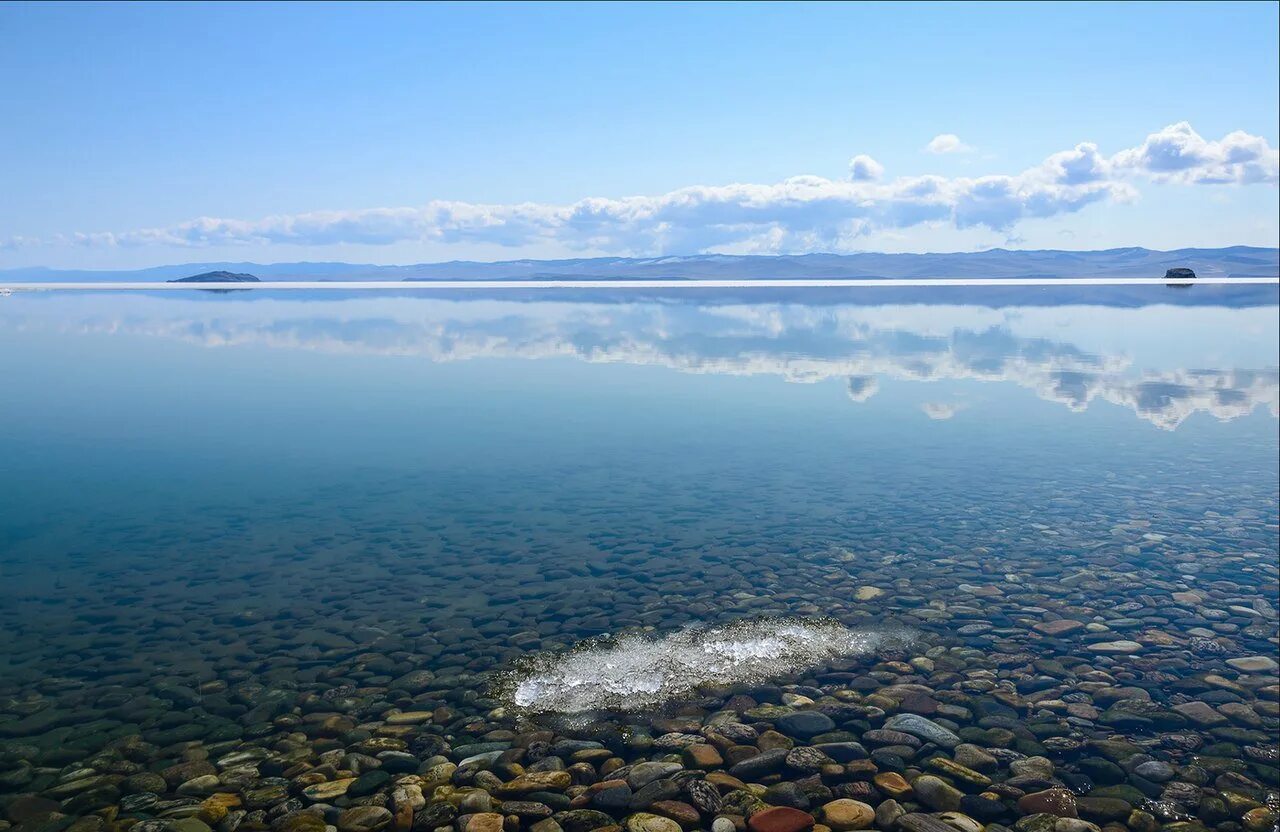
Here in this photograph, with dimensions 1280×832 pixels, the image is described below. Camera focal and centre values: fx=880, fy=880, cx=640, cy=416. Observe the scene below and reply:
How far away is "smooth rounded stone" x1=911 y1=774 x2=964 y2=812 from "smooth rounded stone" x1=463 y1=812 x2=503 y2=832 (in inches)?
125

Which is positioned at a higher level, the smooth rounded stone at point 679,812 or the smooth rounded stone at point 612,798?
the smooth rounded stone at point 612,798

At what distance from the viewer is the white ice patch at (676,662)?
8.31 m

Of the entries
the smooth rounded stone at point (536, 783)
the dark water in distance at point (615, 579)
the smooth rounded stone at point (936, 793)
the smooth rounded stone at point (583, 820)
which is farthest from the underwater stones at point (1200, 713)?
the smooth rounded stone at point (536, 783)

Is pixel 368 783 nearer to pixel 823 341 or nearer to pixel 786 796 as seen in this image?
pixel 786 796

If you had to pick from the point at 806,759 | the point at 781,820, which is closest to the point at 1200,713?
the point at 806,759

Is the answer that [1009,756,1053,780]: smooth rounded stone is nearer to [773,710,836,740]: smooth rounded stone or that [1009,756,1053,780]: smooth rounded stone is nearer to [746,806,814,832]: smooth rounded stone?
[773,710,836,740]: smooth rounded stone

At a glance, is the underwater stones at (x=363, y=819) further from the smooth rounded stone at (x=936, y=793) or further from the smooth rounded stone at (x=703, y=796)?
the smooth rounded stone at (x=936, y=793)

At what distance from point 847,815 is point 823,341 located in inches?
1497

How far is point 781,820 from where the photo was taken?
21.2 ft

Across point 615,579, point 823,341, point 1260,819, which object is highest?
point 823,341

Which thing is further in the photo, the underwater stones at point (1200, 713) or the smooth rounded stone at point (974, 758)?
the underwater stones at point (1200, 713)

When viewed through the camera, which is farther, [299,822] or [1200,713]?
[1200,713]

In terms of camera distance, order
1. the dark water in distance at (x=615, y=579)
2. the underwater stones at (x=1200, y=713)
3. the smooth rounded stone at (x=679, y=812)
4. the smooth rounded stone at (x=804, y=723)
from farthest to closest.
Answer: the underwater stones at (x=1200, y=713)
the smooth rounded stone at (x=804, y=723)
the dark water in distance at (x=615, y=579)
the smooth rounded stone at (x=679, y=812)

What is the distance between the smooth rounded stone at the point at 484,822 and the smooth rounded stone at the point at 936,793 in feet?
10.4
